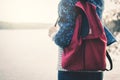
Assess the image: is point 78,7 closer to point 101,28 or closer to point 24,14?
point 101,28

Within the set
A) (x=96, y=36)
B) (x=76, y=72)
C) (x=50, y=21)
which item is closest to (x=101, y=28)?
(x=96, y=36)

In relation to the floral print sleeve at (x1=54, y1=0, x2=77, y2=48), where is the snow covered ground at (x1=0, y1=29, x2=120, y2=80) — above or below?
below

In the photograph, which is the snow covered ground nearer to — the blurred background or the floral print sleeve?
the blurred background

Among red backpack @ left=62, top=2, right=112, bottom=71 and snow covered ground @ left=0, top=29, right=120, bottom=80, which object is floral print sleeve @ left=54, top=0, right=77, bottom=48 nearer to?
red backpack @ left=62, top=2, right=112, bottom=71

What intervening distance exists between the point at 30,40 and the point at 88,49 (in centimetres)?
75

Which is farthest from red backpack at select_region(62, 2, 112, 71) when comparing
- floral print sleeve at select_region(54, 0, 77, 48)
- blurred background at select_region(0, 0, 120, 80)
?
blurred background at select_region(0, 0, 120, 80)

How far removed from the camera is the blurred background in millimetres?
2232

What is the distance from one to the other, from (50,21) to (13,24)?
32cm

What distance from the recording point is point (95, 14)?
1.61 metres

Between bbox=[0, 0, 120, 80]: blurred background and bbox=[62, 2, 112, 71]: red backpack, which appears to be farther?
bbox=[0, 0, 120, 80]: blurred background

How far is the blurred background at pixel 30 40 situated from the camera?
7.32 feet

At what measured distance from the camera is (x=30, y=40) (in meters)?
2.24

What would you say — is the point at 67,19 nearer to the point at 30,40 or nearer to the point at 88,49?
the point at 88,49

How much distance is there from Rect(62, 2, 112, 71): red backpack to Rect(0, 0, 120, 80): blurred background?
610 millimetres
